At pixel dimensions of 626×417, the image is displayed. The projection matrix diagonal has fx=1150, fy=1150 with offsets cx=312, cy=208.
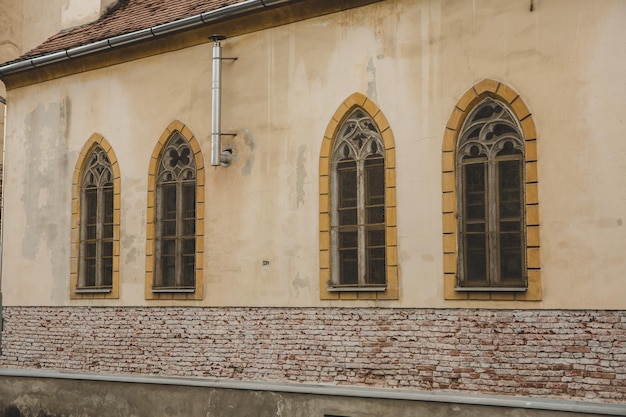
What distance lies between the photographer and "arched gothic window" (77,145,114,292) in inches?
728

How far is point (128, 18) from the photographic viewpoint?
18.8 metres

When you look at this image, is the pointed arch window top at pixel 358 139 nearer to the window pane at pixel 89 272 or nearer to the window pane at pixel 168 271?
the window pane at pixel 168 271

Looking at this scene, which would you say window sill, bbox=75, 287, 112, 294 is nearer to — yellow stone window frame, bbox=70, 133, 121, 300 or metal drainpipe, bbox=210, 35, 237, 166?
yellow stone window frame, bbox=70, 133, 121, 300

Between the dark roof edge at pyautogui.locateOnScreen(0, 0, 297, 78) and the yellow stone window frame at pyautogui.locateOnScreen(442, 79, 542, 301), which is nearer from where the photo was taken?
the yellow stone window frame at pyautogui.locateOnScreen(442, 79, 542, 301)

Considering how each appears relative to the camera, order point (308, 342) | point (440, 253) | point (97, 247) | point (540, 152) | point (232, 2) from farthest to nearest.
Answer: point (97, 247) < point (232, 2) < point (308, 342) < point (440, 253) < point (540, 152)

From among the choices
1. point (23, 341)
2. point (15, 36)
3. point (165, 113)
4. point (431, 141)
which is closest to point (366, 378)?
point (431, 141)

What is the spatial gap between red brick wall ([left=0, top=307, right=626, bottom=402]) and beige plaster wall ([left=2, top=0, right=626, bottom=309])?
229 mm

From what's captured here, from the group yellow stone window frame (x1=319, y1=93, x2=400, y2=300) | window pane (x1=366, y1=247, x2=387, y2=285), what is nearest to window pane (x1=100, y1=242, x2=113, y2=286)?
yellow stone window frame (x1=319, y1=93, x2=400, y2=300)

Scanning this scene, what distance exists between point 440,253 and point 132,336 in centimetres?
588

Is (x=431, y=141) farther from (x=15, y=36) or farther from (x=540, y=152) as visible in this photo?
(x=15, y=36)

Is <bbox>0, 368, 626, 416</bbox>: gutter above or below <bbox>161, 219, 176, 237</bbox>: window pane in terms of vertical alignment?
below

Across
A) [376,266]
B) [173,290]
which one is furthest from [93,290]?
[376,266]

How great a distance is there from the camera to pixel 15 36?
24.5m

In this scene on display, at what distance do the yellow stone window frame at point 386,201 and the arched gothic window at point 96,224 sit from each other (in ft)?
15.2
